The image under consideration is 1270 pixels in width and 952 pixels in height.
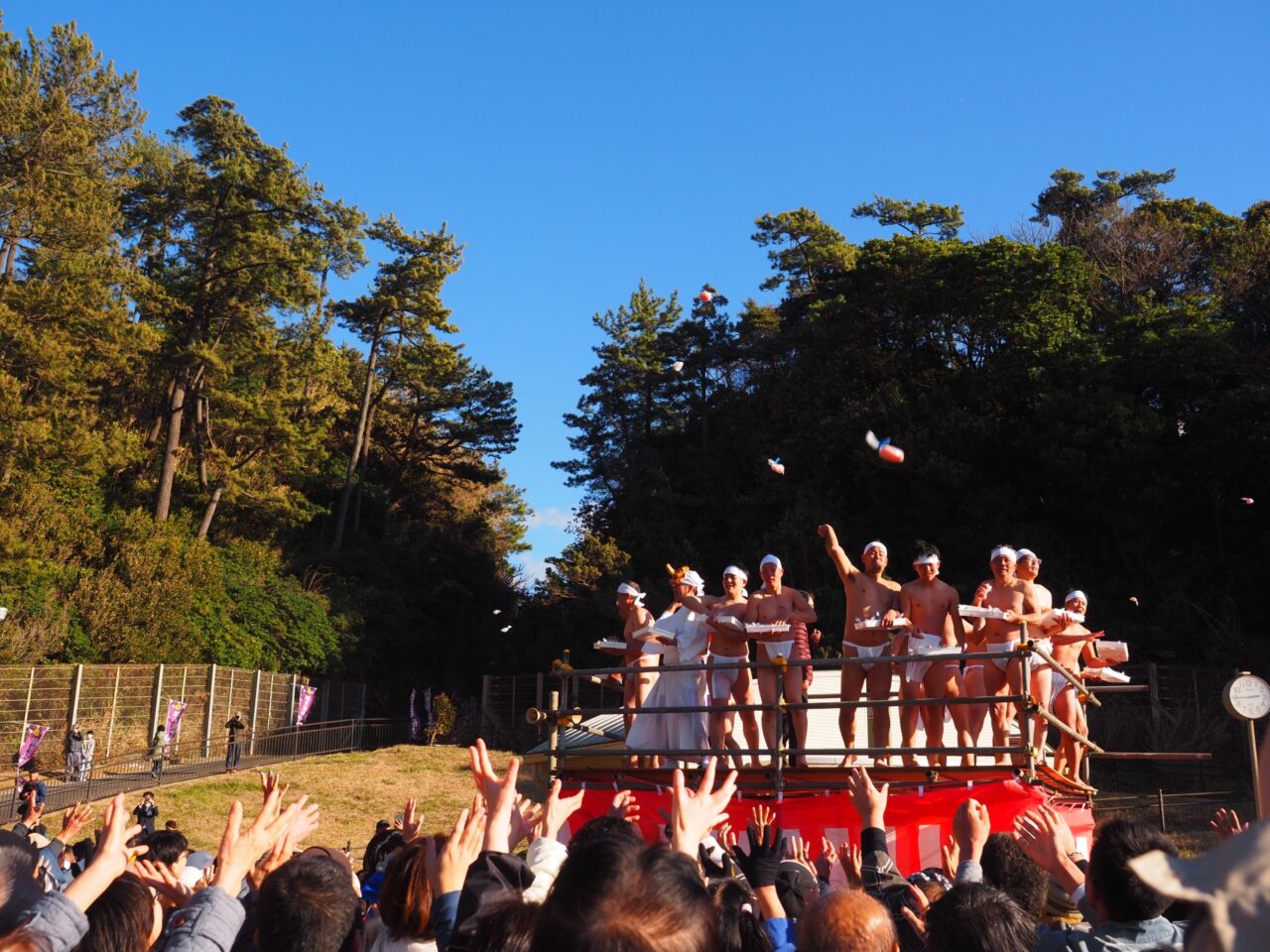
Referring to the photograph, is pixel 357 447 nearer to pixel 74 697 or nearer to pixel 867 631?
pixel 74 697

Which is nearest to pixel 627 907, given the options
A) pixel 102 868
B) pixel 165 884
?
pixel 102 868

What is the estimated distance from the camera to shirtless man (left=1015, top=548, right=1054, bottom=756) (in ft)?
33.1

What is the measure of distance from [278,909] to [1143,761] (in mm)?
A: 27207

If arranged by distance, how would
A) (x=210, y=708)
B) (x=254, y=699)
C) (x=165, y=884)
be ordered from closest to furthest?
(x=165, y=884) < (x=210, y=708) < (x=254, y=699)

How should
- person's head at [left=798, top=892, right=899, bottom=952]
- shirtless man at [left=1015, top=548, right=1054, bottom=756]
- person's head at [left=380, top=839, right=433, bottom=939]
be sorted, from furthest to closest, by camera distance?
1. shirtless man at [left=1015, top=548, right=1054, bottom=756]
2. person's head at [left=380, top=839, right=433, bottom=939]
3. person's head at [left=798, top=892, right=899, bottom=952]

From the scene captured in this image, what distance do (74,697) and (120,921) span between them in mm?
26487

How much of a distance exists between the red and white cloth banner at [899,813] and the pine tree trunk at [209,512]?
3507 cm

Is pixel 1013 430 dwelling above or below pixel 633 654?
above

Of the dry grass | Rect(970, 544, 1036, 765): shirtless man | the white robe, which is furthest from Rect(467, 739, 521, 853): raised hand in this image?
the dry grass

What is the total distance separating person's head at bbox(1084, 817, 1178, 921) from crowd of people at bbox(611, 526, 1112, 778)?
640 centimetres

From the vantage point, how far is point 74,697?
89.1 ft

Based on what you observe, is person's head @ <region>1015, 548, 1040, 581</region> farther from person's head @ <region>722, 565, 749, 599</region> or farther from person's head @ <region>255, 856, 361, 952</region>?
person's head @ <region>255, 856, 361, 952</region>

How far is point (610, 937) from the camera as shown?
75.8 inches

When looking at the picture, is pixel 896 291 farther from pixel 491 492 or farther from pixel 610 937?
pixel 610 937
